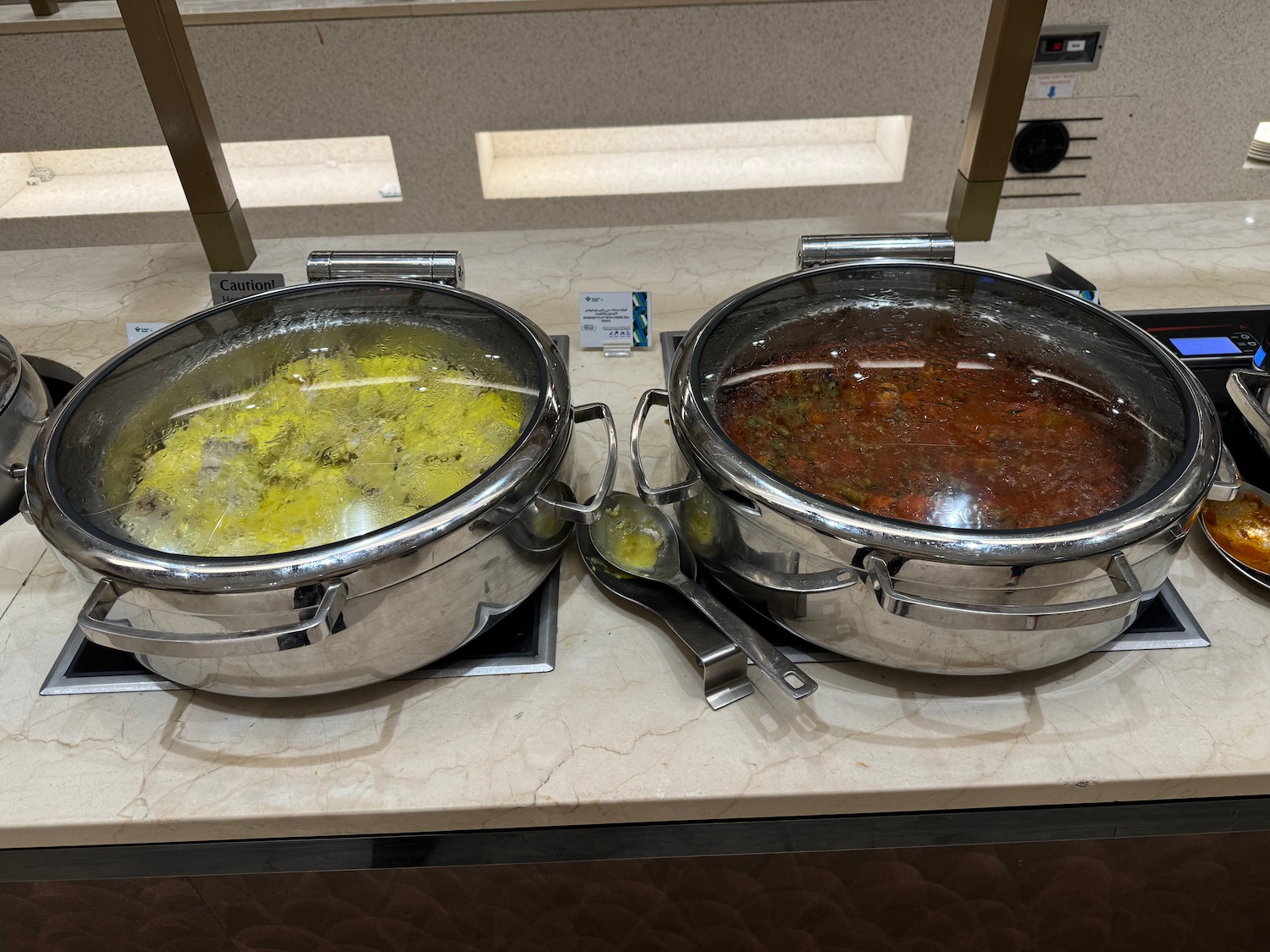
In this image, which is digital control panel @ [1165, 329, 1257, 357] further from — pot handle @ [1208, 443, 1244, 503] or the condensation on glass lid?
the condensation on glass lid

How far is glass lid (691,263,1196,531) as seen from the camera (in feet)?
3.04

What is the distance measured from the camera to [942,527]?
0.85 m

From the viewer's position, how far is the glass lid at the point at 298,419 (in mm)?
932

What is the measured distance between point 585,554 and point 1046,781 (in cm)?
59

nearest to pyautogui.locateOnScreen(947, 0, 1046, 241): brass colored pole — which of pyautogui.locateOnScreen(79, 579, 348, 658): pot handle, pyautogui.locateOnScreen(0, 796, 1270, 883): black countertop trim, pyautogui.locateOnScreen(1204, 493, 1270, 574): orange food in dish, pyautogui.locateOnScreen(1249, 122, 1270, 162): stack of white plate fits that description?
pyautogui.locateOnScreen(1204, 493, 1270, 574): orange food in dish

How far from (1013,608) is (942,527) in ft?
0.34

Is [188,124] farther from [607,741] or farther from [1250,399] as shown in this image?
[1250,399]

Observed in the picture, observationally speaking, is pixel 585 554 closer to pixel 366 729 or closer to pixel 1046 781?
pixel 366 729

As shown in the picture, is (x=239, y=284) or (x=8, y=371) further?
(x=239, y=284)

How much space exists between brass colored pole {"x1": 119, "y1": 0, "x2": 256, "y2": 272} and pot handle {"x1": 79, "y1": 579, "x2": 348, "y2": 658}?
98 cm

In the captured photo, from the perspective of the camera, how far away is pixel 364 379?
44.1 inches

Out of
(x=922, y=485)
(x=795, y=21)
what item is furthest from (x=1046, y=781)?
(x=795, y=21)

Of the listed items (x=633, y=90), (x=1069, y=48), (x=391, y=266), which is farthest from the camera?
(x=633, y=90)

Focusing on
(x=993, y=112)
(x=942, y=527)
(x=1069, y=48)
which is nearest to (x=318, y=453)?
(x=942, y=527)
